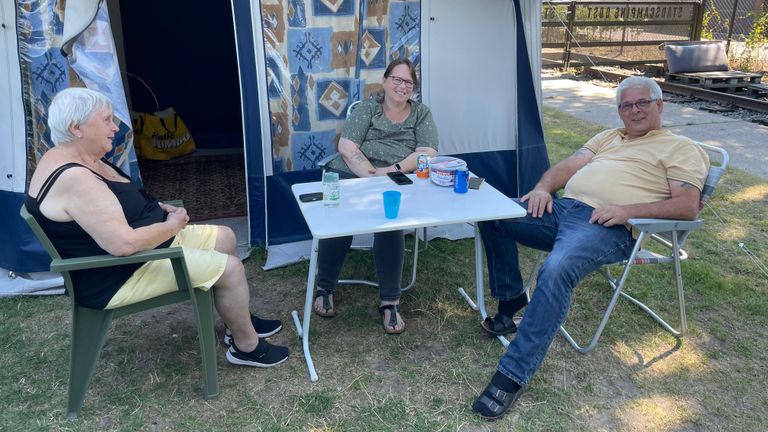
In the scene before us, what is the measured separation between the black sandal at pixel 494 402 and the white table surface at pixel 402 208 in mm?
623

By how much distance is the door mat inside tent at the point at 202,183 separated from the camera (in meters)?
4.02

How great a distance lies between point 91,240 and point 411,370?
4.17 ft

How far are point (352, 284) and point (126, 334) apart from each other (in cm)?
109

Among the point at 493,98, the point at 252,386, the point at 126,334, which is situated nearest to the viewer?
the point at 252,386

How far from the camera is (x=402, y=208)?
2.23 meters

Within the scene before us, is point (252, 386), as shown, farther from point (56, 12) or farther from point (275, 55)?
point (56, 12)

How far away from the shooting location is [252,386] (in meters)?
2.23

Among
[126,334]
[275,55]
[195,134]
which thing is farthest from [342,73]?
[195,134]

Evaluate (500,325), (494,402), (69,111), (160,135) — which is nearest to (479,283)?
(500,325)

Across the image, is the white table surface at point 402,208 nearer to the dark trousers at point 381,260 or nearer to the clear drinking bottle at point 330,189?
the clear drinking bottle at point 330,189

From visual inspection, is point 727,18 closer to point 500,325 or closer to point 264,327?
point 500,325

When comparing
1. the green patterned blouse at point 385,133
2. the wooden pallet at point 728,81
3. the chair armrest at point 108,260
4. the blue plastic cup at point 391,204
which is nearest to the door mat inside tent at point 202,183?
the green patterned blouse at point 385,133

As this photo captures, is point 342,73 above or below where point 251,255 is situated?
above

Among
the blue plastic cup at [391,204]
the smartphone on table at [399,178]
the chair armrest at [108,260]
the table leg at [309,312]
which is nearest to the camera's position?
the chair armrest at [108,260]
